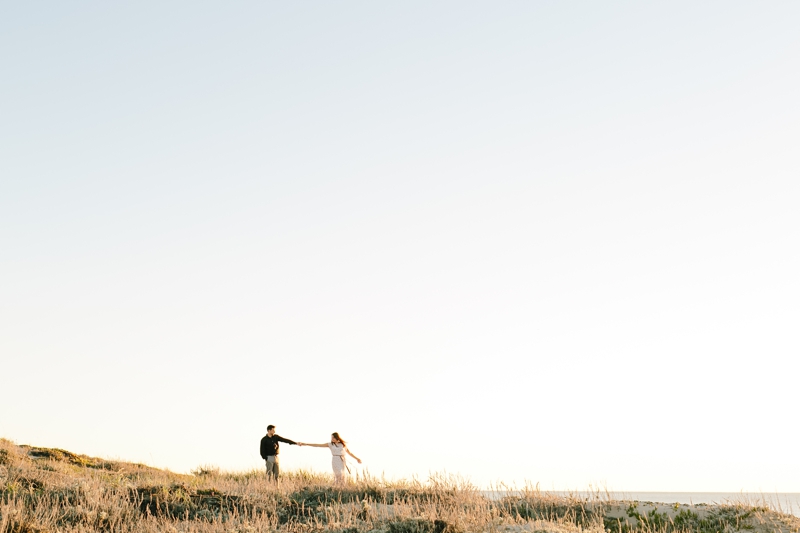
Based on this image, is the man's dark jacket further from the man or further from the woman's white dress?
the woman's white dress

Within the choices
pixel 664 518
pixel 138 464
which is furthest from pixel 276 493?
pixel 138 464

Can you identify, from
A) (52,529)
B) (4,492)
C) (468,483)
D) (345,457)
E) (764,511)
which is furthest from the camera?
(345,457)

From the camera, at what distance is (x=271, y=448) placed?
2147 centimetres

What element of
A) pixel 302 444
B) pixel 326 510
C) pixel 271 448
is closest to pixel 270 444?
pixel 271 448

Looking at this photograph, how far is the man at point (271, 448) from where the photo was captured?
21406mm

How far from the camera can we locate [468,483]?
16.1m

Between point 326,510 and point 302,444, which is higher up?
point 302,444

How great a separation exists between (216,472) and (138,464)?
6978 millimetres

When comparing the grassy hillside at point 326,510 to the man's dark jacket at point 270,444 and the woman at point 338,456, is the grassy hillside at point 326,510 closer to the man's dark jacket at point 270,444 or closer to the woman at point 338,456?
the woman at point 338,456

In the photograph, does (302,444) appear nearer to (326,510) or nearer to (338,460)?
(338,460)

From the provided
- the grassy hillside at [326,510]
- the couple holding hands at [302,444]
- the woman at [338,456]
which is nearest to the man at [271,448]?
the couple holding hands at [302,444]

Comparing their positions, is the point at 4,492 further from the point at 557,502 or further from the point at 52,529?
the point at 557,502

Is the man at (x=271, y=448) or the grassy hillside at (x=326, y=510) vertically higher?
the man at (x=271, y=448)

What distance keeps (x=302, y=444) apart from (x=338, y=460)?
5.89ft
